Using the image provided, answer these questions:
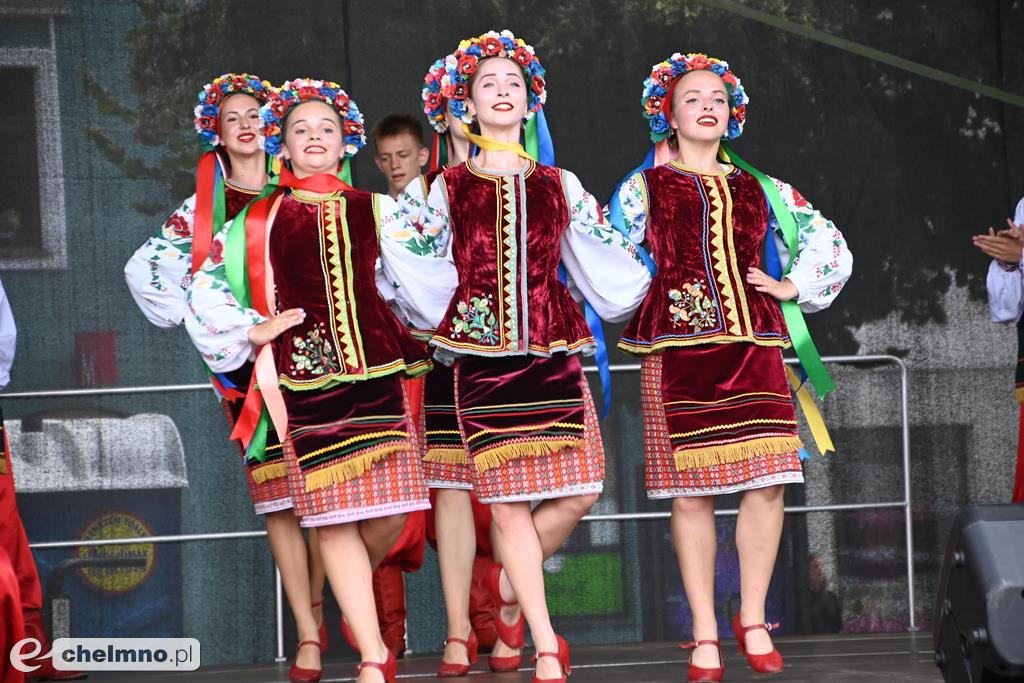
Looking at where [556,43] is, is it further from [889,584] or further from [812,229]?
[889,584]

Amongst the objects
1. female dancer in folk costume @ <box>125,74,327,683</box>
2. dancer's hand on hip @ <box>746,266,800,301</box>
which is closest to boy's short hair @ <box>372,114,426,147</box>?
female dancer in folk costume @ <box>125,74,327,683</box>

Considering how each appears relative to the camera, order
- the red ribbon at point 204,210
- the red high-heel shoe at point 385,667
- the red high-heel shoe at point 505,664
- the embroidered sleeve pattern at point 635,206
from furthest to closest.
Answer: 1. the red ribbon at point 204,210
2. the red high-heel shoe at point 505,664
3. the embroidered sleeve pattern at point 635,206
4. the red high-heel shoe at point 385,667

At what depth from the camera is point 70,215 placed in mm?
5543

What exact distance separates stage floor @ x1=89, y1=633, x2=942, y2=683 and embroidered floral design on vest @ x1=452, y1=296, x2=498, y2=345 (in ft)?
3.20

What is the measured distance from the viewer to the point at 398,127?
5242 mm

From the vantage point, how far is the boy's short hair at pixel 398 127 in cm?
524

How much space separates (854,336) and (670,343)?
1952mm

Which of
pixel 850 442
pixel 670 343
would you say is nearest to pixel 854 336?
pixel 850 442

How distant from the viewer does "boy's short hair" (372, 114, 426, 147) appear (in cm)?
524

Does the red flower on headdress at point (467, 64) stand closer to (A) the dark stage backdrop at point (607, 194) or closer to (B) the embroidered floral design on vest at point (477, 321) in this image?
(B) the embroidered floral design on vest at point (477, 321)

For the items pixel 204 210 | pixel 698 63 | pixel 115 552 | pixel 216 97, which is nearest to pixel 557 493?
pixel 698 63

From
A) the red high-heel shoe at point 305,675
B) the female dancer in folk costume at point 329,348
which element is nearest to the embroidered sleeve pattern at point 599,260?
the female dancer in folk costume at point 329,348

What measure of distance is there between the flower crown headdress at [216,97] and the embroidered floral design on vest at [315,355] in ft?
4.25

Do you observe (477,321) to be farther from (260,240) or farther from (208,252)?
(208,252)
